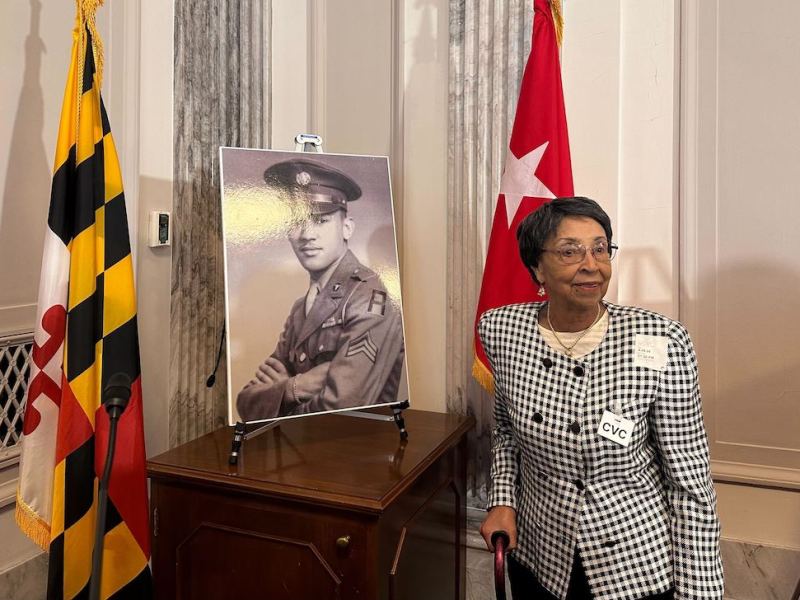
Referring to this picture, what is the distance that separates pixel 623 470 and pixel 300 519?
2.57 ft

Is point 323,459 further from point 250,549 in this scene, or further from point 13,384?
point 13,384

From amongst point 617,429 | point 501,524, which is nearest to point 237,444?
point 501,524

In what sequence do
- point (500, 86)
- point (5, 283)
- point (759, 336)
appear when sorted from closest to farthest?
point (5, 283), point (759, 336), point (500, 86)

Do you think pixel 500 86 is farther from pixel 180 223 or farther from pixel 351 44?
pixel 180 223

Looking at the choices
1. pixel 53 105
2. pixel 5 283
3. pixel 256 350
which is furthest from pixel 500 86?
pixel 5 283

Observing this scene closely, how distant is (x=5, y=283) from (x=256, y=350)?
0.65m

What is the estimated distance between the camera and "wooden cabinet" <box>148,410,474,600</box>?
1.54 m

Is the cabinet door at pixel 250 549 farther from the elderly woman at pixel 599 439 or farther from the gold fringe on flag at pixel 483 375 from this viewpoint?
the gold fringe on flag at pixel 483 375

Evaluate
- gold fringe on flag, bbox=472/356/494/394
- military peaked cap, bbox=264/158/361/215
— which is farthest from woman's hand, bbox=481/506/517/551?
military peaked cap, bbox=264/158/361/215

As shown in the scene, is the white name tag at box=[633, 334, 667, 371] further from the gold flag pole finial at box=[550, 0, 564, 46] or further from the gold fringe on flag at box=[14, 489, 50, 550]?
the gold fringe on flag at box=[14, 489, 50, 550]

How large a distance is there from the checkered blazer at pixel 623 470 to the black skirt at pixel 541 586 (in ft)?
0.08

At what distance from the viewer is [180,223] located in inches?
82.6

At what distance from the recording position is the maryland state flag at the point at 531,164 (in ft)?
6.54

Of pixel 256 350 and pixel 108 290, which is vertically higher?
pixel 108 290
